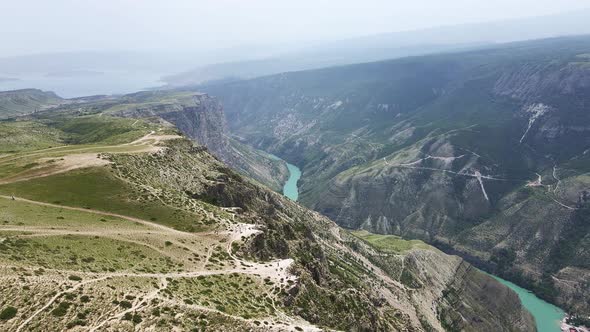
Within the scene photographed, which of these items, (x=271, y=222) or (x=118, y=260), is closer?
(x=118, y=260)

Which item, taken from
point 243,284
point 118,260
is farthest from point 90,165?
point 243,284

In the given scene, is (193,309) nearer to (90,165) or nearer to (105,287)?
Result: (105,287)

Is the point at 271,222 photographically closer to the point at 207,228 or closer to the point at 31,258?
the point at 207,228

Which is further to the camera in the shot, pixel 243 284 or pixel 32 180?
pixel 32 180

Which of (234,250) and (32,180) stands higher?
(32,180)

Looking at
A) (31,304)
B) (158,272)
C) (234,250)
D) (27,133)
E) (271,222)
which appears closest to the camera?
(31,304)

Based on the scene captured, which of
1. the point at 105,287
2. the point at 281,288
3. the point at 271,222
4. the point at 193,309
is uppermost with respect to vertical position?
the point at 105,287

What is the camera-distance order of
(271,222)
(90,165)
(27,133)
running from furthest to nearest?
1. (27,133)
2. (271,222)
3. (90,165)

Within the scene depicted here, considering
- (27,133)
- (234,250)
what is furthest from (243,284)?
(27,133)

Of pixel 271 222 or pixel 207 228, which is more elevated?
pixel 207 228
